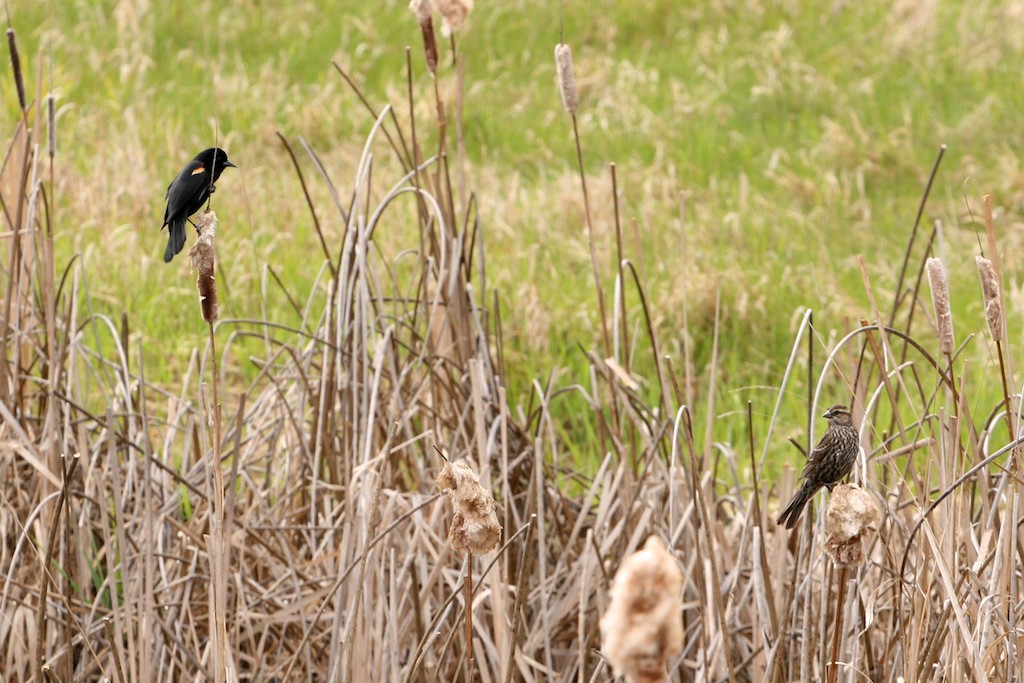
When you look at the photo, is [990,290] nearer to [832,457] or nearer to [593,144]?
[832,457]

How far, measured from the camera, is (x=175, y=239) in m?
1.25

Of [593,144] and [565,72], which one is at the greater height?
[565,72]

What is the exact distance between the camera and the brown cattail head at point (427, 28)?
5.56ft

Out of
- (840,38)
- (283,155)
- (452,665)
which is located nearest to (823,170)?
(840,38)

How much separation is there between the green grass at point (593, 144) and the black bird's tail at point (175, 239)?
1.67 m

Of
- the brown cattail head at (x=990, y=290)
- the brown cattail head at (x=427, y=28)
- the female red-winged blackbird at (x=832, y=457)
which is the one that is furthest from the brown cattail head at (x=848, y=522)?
the brown cattail head at (x=427, y=28)

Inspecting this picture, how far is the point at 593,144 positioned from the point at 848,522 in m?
4.54

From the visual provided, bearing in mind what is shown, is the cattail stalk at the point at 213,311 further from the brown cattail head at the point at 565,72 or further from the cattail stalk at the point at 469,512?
the brown cattail head at the point at 565,72

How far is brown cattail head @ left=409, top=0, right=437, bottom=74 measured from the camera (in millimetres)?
1694

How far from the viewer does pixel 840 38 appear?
6.60 metres

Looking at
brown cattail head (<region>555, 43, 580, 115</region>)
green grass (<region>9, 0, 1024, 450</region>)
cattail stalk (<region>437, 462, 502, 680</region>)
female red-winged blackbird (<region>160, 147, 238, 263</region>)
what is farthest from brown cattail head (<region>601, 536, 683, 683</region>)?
green grass (<region>9, 0, 1024, 450</region>)

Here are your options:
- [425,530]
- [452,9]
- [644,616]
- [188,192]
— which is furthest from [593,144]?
[644,616]

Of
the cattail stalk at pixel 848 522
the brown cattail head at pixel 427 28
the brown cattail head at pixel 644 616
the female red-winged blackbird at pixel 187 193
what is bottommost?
the cattail stalk at pixel 848 522

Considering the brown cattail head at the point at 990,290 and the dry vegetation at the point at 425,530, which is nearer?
the brown cattail head at the point at 990,290
